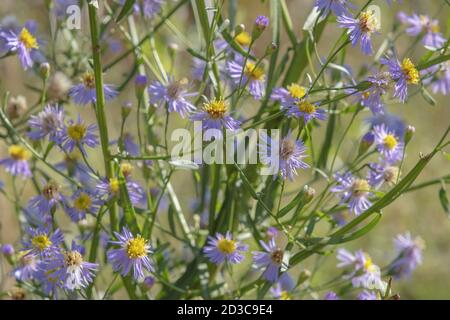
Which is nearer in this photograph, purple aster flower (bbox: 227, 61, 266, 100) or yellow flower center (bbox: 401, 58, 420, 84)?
yellow flower center (bbox: 401, 58, 420, 84)

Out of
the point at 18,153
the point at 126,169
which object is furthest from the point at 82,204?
the point at 18,153

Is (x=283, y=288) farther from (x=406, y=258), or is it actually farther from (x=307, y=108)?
(x=307, y=108)

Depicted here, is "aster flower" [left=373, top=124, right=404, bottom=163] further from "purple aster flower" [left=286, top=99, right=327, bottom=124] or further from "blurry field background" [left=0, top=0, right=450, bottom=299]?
"blurry field background" [left=0, top=0, right=450, bottom=299]

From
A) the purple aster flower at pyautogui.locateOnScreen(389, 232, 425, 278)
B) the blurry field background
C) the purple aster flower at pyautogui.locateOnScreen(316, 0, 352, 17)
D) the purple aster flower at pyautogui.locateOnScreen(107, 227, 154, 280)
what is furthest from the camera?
the blurry field background

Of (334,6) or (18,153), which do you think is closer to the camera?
(334,6)

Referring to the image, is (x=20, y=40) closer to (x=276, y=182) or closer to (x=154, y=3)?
(x=154, y=3)

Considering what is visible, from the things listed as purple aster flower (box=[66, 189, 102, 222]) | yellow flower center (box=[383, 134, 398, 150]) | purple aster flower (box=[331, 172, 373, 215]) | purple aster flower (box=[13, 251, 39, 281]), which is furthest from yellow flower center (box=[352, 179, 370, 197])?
purple aster flower (box=[13, 251, 39, 281])
